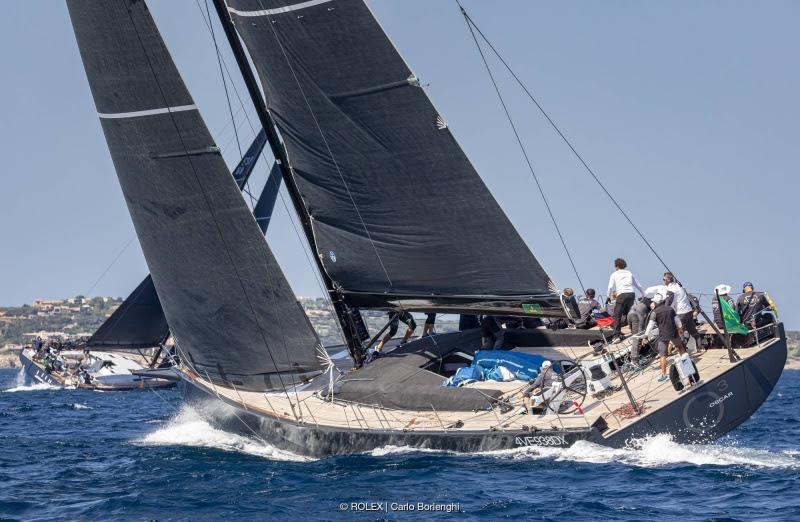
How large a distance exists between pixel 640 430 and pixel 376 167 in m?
6.62

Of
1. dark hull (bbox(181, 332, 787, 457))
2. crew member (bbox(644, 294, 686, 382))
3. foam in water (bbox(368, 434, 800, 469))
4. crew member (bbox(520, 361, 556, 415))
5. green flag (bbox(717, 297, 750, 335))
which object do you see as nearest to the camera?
foam in water (bbox(368, 434, 800, 469))

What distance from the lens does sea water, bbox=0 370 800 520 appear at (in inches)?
562

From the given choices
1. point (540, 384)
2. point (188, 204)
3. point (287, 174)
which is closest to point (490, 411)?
point (540, 384)

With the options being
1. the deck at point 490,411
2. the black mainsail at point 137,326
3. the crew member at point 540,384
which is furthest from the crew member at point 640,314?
the black mainsail at point 137,326

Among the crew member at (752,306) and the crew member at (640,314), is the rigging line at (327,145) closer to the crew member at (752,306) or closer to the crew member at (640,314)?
the crew member at (640,314)

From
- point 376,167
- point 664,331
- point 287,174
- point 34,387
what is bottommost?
point 664,331

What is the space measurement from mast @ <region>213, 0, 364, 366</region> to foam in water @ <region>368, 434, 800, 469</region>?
212 inches

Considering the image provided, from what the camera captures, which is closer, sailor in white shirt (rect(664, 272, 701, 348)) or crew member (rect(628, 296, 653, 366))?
sailor in white shirt (rect(664, 272, 701, 348))

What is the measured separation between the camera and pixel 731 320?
18.9 metres

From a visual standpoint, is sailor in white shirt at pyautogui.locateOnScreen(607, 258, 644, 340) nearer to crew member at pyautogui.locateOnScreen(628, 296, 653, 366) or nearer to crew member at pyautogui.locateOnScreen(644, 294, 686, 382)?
crew member at pyautogui.locateOnScreen(628, 296, 653, 366)

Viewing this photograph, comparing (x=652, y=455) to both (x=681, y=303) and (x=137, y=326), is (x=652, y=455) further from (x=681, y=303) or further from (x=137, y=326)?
(x=137, y=326)

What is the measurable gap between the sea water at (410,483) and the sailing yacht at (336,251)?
0.69 meters

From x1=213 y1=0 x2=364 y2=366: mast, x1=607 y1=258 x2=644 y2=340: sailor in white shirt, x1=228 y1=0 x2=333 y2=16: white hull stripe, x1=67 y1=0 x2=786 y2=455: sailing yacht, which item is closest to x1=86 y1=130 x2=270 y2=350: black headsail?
x1=67 y1=0 x2=786 y2=455: sailing yacht

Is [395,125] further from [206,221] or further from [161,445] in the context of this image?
[161,445]
